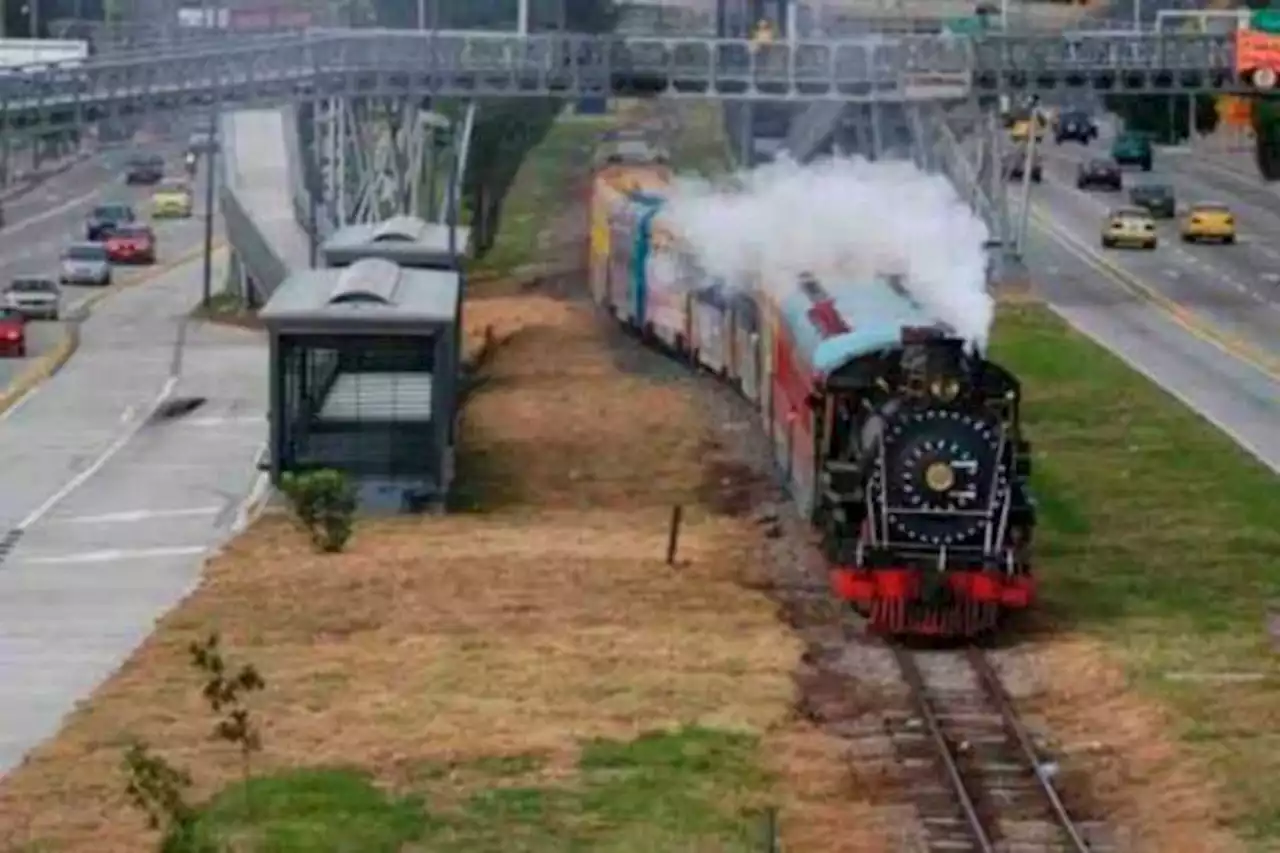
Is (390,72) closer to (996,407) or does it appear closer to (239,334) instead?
(239,334)

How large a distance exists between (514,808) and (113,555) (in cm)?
1900

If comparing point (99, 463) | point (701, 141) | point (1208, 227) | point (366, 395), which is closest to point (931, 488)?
point (366, 395)

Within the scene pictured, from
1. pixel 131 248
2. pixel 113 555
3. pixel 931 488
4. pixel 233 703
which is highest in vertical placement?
pixel 931 488

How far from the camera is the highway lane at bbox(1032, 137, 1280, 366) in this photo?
243 feet

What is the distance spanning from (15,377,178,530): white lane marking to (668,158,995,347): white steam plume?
9.95 metres

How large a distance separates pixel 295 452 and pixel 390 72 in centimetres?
3401

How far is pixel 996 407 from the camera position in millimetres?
33312

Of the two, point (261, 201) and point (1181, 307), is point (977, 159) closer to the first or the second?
point (1181, 307)

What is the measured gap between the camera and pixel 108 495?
2025 inches

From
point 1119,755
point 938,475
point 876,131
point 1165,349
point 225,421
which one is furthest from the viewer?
point 876,131

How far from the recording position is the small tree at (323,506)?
1586 inches

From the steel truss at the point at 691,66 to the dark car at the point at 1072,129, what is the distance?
2179 inches

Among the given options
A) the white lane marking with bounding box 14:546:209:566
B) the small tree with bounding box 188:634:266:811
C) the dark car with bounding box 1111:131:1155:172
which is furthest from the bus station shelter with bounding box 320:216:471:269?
the dark car with bounding box 1111:131:1155:172

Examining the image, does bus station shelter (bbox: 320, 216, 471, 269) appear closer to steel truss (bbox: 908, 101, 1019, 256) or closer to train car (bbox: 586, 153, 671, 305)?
train car (bbox: 586, 153, 671, 305)
